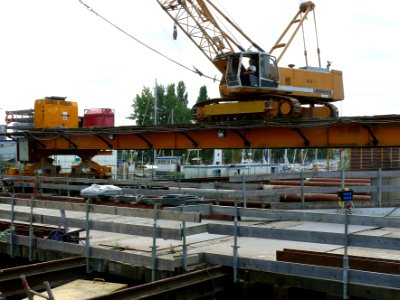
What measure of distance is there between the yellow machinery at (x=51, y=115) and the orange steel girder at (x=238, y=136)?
4.74ft

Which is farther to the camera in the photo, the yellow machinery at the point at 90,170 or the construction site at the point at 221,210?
the yellow machinery at the point at 90,170

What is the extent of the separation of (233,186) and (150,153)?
7860 cm

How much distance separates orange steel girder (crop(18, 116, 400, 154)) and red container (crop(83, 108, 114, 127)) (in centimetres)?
381

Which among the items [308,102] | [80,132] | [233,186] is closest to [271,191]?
[233,186]

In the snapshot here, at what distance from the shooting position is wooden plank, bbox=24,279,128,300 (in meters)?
8.36

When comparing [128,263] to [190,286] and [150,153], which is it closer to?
[190,286]

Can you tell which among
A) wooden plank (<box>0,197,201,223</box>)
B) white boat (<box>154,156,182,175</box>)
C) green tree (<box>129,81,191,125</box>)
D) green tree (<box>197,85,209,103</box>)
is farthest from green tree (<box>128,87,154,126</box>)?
wooden plank (<box>0,197,201,223</box>)

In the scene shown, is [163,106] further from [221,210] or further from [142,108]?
[221,210]

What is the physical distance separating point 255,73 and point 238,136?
413 cm

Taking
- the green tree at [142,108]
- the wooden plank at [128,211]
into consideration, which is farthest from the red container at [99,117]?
the green tree at [142,108]

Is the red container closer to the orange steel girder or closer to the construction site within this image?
the construction site

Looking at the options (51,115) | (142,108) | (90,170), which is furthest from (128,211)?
(142,108)

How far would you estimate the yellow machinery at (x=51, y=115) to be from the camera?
31.6 meters

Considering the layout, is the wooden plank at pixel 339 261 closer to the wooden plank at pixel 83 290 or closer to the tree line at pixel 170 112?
the wooden plank at pixel 83 290
